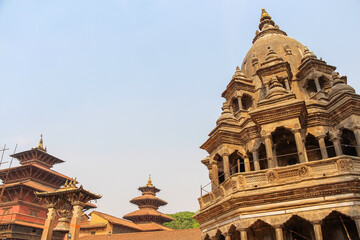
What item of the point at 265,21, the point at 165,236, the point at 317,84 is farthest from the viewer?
the point at 165,236

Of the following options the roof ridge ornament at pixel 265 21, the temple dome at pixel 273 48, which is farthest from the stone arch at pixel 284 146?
the roof ridge ornament at pixel 265 21

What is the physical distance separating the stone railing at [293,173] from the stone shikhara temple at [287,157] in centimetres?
4

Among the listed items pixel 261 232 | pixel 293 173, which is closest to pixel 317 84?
pixel 293 173

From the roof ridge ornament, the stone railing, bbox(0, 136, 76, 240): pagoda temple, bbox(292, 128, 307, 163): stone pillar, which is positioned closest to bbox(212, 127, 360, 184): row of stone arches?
bbox(292, 128, 307, 163): stone pillar

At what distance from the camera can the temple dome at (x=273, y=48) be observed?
81.9 ft

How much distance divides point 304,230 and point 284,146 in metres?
5.68

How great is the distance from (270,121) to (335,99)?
459cm

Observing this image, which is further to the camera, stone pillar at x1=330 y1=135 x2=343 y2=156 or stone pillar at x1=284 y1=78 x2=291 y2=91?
stone pillar at x1=284 y1=78 x2=291 y2=91

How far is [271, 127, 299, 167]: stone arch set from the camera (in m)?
18.3

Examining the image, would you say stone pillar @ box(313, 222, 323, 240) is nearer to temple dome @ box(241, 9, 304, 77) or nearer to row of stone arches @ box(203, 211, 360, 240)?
row of stone arches @ box(203, 211, 360, 240)

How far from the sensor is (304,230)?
1507 centimetres

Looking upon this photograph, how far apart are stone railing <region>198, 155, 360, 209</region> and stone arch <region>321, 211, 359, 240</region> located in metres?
2.22

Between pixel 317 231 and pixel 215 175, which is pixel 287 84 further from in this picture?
pixel 317 231

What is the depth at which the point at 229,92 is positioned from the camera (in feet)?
81.3
